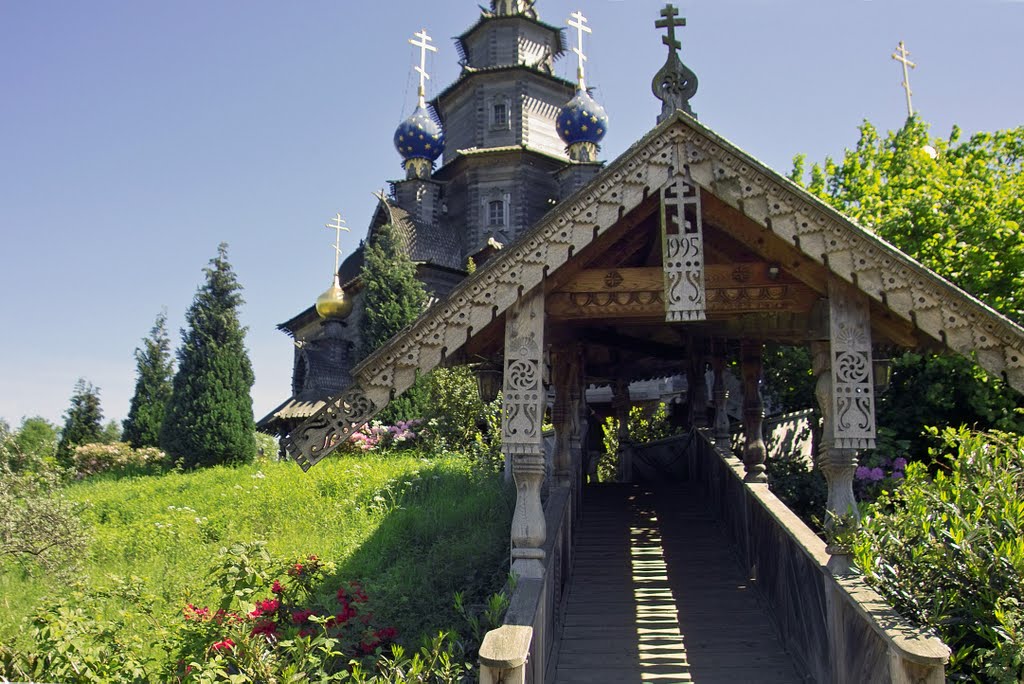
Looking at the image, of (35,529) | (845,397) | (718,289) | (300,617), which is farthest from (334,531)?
(845,397)

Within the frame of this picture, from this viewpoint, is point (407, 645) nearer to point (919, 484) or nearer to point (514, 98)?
point (919, 484)

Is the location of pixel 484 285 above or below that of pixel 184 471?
above

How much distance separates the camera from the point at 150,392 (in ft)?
97.2

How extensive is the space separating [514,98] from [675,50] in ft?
84.3

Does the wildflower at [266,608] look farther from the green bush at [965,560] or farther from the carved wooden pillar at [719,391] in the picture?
the carved wooden pillar at [719,391]

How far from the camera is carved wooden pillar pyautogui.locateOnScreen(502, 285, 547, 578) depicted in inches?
247

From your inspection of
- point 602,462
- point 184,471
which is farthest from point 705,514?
point 184,471

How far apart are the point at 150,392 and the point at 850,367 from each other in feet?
92.7

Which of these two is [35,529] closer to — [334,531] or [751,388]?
[334,531]

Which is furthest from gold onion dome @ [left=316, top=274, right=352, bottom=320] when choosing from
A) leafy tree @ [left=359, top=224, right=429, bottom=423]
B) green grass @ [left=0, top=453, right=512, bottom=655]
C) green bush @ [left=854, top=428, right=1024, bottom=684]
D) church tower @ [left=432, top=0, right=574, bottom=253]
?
green bush @ [left=854, top=428, right=1024, bottom=684]

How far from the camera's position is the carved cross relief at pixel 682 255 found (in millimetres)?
6289

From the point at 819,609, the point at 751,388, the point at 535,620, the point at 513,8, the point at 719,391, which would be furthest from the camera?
the point at 513,8

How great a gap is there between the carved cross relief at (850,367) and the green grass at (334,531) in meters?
3.66

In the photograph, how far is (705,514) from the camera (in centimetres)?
1073
